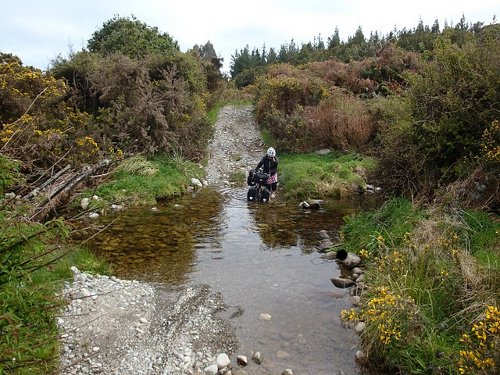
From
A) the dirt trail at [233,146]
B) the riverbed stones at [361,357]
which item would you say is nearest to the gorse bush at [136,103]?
the dirt trail at [233,146]

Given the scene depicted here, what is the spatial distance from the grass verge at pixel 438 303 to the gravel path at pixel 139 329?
219cm

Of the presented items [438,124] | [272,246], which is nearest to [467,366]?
[272,246]

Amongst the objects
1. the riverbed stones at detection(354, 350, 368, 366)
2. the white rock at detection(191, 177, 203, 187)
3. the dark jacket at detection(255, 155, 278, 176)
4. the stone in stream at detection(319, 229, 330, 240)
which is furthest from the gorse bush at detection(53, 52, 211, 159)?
the riverbed stones at detection(354, 350, 368, 366)

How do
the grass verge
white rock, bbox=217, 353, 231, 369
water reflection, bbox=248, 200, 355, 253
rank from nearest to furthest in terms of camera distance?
the grass verge < white rock, bbox=217, 353, 231, 369 < water reflection, bbox=248, 200, 355, 253

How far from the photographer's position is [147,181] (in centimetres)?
1476

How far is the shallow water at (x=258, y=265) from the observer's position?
616 centimetres

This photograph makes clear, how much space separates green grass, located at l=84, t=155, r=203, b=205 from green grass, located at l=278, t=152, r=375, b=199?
4006mm

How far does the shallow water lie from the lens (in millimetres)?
6164

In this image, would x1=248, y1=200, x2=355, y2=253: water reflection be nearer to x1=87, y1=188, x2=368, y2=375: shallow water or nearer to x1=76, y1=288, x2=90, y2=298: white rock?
x1=87, y1=188, x2=368, y2=375: shallow water

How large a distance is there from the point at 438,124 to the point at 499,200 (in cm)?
244

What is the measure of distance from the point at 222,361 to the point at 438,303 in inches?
130

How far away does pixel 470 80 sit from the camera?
32.0ft

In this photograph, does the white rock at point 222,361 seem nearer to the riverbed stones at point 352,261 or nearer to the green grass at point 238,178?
Result: the riverbed stones at point 352,261

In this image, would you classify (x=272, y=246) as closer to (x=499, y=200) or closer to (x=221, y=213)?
(x=221, y=213)
